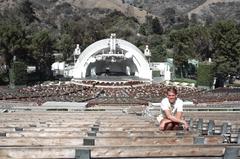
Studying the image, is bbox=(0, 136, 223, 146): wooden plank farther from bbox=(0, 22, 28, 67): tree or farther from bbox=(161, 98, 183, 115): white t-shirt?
bbox=(0, 22, 28, 67): tree

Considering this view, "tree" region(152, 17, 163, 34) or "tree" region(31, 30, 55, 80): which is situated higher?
"tree" region(152, 17, 163, 34)

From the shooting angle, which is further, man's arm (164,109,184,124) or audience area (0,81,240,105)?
audience area (0,81,240,105)

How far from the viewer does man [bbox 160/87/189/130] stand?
935 cm

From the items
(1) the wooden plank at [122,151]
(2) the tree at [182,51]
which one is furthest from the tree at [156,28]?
(1) the wooden plank at [122,151]

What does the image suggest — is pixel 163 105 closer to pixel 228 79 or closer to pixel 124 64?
pixel 124 64

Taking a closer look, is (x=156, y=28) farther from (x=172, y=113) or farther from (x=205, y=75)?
(x=172, y=113)

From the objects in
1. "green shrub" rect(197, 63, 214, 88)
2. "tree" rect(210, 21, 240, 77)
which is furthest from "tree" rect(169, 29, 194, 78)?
"green shrub" rect(197, 63, 214, 88)

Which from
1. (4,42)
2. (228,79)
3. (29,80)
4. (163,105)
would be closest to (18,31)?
(4,42)

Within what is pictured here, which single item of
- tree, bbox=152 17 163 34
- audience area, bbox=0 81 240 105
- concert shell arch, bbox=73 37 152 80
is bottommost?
audience area, bbox=0 81 240 105

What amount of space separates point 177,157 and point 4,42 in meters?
68.6

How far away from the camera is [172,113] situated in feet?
32.0

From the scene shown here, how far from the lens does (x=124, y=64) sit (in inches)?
3039

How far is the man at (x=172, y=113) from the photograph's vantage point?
9348 millimetres

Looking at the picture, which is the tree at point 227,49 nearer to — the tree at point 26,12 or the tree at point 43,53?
the tree at point 43,53
